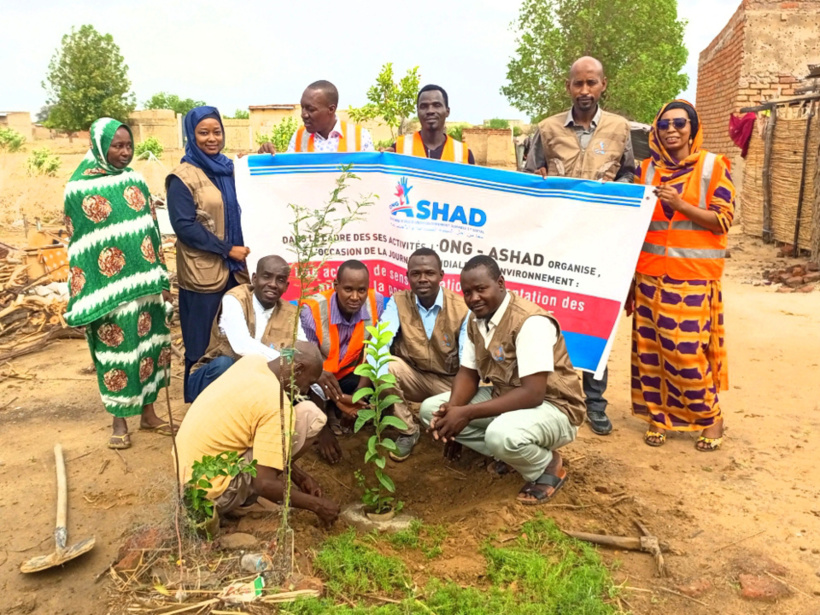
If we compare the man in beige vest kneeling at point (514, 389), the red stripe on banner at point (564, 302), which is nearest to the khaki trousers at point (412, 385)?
the man in beige vest kneeling at point (514, 389)

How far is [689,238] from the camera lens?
3.97 meters

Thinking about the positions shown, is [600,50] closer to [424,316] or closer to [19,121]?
[424,316]

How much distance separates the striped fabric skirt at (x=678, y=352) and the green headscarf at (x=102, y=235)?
3.12 meters

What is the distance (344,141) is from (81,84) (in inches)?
1446

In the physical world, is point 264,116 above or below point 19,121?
below

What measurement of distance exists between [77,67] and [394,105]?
114 feet

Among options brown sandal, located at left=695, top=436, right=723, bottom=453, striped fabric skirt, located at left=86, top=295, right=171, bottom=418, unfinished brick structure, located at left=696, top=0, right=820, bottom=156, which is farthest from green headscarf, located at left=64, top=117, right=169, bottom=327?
unfinished brick structure, located at left=696, top=0, right=820, bottom=156

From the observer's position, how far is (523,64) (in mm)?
22000

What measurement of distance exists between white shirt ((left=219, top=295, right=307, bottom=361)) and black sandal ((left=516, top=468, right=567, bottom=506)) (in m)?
1.46

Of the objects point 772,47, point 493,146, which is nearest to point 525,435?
point 772,47

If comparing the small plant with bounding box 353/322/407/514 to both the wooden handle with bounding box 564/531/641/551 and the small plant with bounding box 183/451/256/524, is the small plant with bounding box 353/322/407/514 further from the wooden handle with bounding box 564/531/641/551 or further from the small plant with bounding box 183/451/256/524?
the wooden handle with bounding box 564/531/641/551

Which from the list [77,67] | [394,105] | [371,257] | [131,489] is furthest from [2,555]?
[77,67]

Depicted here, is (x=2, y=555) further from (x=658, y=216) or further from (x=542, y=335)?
(x=658, y=216)

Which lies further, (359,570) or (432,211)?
(432,211)
